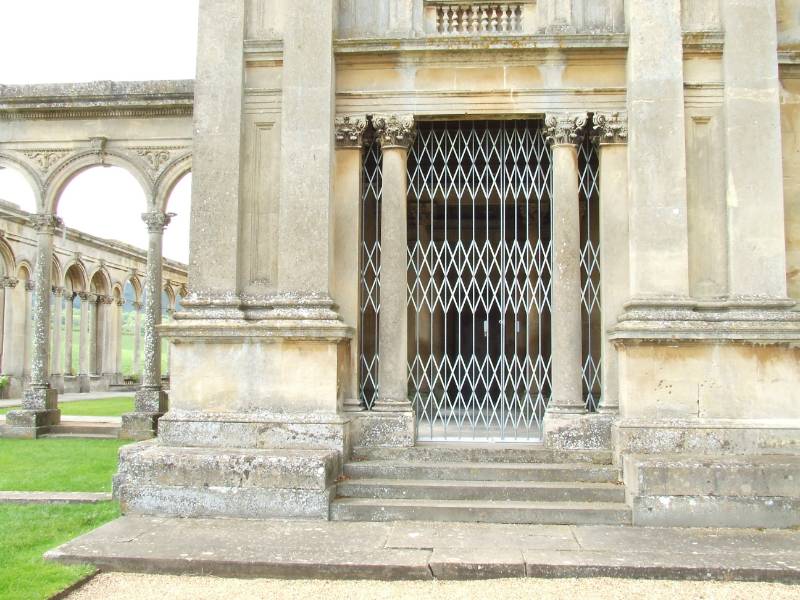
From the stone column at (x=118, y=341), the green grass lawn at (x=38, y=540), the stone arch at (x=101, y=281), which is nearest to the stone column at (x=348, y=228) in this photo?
the green grass lawn at (x=38, y=540)

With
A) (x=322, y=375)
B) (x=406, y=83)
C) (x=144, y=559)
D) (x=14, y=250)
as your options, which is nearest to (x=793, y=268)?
(x=406, y=83)

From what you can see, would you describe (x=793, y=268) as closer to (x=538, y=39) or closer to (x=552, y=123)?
(x=552, y=123)

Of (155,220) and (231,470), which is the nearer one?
(231,470)

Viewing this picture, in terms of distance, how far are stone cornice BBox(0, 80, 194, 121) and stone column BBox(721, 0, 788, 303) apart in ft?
34.2

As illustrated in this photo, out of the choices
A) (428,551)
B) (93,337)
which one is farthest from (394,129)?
(93,337)

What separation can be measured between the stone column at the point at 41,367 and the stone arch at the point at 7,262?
11.7 meters

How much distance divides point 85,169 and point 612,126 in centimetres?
1168

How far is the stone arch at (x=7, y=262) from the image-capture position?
2517cm

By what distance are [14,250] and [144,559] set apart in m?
23.5

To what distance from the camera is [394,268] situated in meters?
7.93

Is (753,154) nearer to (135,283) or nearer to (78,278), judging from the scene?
(78,278)

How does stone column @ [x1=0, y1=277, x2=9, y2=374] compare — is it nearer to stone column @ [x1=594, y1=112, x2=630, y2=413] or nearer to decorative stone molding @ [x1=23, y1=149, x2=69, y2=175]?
decorative stone molding @ [x1=23, y1=149, x2=69, y2=175]

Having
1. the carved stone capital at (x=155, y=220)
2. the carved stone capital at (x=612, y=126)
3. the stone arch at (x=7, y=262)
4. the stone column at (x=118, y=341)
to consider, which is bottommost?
the stone column at (x=118, y=341)

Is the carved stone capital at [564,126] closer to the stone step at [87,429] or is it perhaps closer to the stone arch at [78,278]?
the stone step at [87,429]
